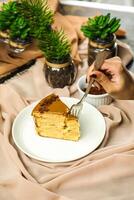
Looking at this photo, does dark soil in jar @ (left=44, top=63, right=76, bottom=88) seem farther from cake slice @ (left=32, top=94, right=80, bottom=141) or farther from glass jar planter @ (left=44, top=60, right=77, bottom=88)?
cake slice @ (left=32, top=94, right=80, bottom=141)

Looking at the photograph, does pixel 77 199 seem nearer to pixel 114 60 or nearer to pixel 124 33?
pixel 114 60

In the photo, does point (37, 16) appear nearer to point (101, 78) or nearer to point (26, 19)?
point (26, 19)

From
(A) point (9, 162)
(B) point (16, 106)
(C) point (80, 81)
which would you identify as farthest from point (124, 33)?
(A) point (9, 162)

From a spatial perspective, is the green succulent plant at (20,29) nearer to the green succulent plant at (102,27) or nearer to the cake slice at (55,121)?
the green succulent plant at (102,27)

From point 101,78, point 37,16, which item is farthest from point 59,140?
point 37,16

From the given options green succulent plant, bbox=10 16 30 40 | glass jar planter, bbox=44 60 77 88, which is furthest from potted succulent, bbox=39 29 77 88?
green succulent plant, bbox=10 16 30 40
